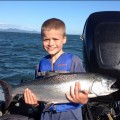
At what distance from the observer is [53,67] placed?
4680 millimetres

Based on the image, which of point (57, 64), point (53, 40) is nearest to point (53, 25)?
point (53, 40)

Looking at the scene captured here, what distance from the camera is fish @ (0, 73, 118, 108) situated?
13.9ft

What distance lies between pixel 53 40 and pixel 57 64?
0.32 m

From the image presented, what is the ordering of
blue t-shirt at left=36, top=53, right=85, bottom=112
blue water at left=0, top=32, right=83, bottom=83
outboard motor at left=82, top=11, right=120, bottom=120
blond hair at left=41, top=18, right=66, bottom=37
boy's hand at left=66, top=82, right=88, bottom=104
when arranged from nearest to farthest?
boy's hand at left=66, top=82, right=88, bottom=104
blue t-shirt at left=36, top=53, right=85, bottom=112
blond hair at left=41, top=18, right=66, bottom=37
outboard motor at left=82, top=11, right=120, bottom=120
blue water at left=0, top=32, right=83, bottom=83

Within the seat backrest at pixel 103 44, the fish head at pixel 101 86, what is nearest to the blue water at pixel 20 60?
the seat backrest at pixel 103 44

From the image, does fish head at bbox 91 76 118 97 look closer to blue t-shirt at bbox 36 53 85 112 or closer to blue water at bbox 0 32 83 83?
blue t-shirt at bbox 36 53 85 112

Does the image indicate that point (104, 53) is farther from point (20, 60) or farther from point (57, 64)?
point (20, 60)

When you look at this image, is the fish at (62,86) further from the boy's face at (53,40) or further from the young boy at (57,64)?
the boy's face at (53,40)

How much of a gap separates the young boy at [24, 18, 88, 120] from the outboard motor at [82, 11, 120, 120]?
74cm

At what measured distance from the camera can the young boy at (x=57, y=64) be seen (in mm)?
4430

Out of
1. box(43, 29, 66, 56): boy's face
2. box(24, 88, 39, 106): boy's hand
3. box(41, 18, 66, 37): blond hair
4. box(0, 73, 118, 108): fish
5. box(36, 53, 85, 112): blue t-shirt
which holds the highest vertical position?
box(41, 18, 66, 37): blond hair

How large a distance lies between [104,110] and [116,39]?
3.49 ft

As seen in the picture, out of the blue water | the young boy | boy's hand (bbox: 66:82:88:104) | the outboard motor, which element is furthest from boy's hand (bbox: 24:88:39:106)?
the blue water

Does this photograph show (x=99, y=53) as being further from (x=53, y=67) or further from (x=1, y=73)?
(x=1, y=73)
